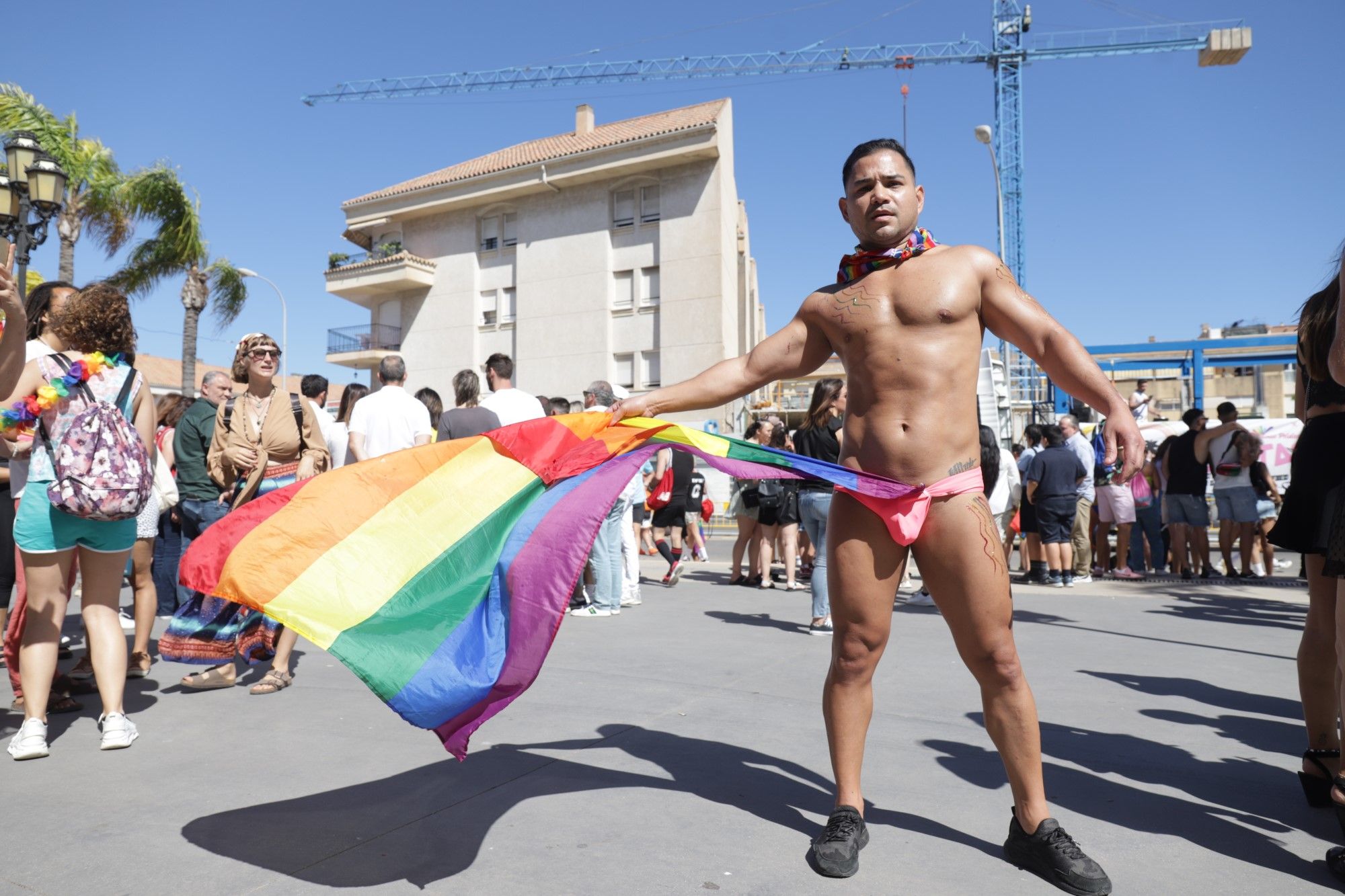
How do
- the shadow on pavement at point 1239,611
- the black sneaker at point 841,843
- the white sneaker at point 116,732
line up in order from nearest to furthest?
the black sneaker at point 841,843 < the white sneaker at point 116,732 < the shadow on pavement at point 1239,611

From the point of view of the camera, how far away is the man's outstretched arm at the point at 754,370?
3158mm

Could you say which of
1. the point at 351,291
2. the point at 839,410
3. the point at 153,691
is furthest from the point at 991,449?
the point at 351,291

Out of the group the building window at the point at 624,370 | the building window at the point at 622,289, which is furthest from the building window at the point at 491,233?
the building window at the point at 624,370

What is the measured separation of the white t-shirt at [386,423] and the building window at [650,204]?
27.5 meters

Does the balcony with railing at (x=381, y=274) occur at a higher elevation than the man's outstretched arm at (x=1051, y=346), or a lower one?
higher

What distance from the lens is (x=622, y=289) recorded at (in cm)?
3378

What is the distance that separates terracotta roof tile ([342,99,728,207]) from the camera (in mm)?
32438

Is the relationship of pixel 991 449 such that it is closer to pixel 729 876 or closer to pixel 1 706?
pixel 729 876

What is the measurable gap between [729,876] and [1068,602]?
7.22m

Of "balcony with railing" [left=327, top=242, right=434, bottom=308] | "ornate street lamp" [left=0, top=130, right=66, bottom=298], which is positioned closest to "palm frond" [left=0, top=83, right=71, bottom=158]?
"ornate street lamp" [left=0, top=130, right=66, bottom=298]

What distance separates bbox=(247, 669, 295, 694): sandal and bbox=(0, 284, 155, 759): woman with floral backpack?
0.92m

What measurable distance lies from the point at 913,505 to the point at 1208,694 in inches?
135

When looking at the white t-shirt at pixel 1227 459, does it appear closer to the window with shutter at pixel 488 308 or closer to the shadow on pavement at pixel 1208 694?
the shadow on pavement at pixel 1208 694

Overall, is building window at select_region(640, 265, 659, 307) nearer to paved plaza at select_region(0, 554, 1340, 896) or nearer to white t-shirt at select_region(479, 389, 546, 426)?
white t-shirt at select_region(479, 389, 546, 426)
